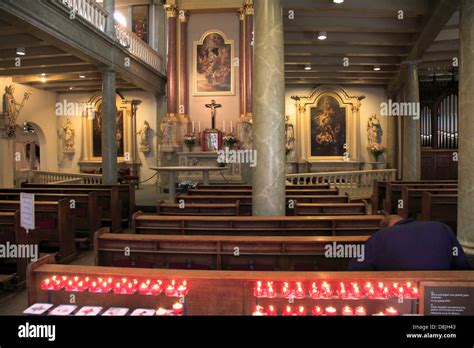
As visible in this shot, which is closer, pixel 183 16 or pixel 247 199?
pixel 247 199

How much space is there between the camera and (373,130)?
18203 millimetres

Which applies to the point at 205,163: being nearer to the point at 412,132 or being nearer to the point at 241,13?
the point at 241,13

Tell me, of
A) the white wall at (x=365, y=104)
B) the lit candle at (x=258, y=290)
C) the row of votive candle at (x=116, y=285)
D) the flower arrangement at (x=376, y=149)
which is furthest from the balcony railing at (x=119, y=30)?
the flower arrangement at (x=376, y=149)

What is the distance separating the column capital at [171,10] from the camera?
16.4 meters

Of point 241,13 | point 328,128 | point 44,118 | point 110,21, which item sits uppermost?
point 241,13

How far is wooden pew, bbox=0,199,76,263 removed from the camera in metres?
6.65

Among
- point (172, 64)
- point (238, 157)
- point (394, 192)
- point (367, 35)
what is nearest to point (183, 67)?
point (172, 64)

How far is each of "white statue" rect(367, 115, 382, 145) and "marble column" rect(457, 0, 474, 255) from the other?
41.4 feet

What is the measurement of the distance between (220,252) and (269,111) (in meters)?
2.54

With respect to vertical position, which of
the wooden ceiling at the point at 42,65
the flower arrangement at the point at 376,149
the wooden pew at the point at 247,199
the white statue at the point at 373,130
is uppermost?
the wooden ceiling at the point at 42,65

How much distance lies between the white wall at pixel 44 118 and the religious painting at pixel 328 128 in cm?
1223

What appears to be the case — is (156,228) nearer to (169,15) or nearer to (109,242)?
(109,242)

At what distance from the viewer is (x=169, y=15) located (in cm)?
1658

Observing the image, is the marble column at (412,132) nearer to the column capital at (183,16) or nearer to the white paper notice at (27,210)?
the column capital at (183,16)
